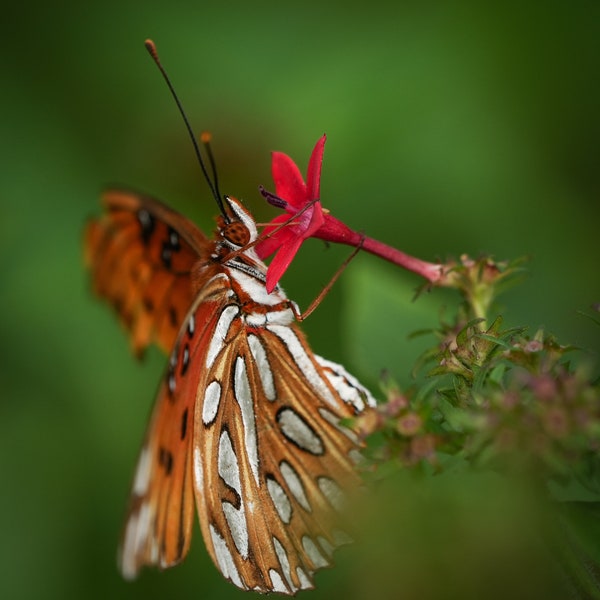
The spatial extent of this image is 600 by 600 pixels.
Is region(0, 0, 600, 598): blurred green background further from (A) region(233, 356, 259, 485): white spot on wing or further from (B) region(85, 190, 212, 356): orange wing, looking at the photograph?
(A) region(233, 356, 259, 485): white spot on wing

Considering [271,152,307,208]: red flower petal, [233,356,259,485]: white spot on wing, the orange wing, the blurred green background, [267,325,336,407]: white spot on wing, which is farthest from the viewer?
the blurred green background

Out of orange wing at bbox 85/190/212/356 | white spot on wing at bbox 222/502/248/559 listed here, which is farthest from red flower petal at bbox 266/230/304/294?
white spot on wing at bbox 222/502/248/559

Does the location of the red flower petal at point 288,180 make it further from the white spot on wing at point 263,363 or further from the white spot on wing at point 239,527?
the white spot on wing at point 239,527

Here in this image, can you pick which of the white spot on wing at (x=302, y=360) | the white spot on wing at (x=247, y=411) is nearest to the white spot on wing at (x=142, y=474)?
the white spot on wing at (x=247, y=411)

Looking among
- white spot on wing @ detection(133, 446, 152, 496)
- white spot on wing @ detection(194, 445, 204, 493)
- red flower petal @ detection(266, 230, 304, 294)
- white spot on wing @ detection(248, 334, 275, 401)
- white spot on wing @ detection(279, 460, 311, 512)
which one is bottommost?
white spot on wing @ detection(133, 446, 152, 496)

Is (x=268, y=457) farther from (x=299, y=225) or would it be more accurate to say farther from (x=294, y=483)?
(x=299, y=225)

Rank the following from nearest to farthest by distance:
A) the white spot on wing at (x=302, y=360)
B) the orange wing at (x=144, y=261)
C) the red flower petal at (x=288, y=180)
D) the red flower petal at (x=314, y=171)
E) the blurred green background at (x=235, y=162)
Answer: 1. the red flower petal at (x=314, y=171)
2. the red flower petal at (x=288, y=180)
3. the white spot on wing at (x=302, y=360)
4. the orange wing at (x=144, y=261)
5. the blurred green background at (x=235, y=162)

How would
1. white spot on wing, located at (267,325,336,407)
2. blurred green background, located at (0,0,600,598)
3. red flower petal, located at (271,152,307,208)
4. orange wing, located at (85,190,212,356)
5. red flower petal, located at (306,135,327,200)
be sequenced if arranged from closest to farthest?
red flower petal, located at (306,135,327,200) → red flower petal, located at (271,152,307,208) → white spot on wing, located at (267,325,336,407) → orange wing, located at (85,190,212,356) → blurred green background, located at (0,0,600,598)

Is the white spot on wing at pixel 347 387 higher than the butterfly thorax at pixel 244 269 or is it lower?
lower
